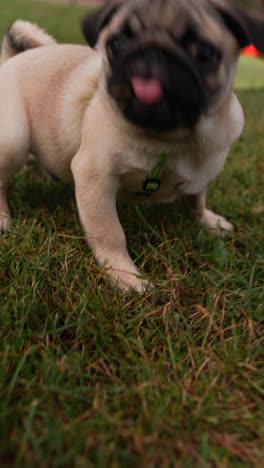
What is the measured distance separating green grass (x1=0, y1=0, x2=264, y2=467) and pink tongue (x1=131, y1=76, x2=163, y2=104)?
78 cm

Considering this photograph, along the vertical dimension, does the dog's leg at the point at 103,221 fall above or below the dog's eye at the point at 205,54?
below

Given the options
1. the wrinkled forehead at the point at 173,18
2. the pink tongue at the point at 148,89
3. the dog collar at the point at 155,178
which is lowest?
the dog collar at the point at 155,178

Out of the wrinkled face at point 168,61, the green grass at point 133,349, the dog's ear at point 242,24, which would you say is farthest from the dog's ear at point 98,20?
the green grass at point 133,349

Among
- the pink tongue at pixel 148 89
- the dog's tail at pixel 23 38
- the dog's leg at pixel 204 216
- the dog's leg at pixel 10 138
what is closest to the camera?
the pink tongue at pixel 148 89

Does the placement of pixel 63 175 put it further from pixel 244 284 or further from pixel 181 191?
pixel 244 284

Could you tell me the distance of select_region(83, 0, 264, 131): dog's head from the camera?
1671 millimetres

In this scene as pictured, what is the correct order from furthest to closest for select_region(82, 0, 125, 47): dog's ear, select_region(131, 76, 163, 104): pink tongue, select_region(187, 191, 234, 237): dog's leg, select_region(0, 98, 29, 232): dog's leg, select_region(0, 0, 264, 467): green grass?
select_region(187, 191, 234, 237): dog's leg, select_region(0, 98, 29, 232): dog's leg, select_region(82, 0, 125, 47): dog's ear, select_region(131, 76, 163, 104): pink tongue, select_region(0, 0, 264, 467): green grass

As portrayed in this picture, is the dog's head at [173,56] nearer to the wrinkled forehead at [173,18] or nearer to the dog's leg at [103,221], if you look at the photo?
the wrinkled forehead at [173,18]

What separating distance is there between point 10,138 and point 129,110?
967mm

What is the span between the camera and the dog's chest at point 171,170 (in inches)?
80.4

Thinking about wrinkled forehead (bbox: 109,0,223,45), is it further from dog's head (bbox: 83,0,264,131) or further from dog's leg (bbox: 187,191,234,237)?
dog's leg (bbox: 187,191,234,237)

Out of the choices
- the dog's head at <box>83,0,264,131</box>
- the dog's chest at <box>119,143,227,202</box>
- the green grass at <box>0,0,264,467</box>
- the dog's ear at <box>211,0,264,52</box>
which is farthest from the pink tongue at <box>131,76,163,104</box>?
the green grass at <box>0,0,264,467</box>

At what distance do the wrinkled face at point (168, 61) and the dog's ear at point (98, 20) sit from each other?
0.43ft

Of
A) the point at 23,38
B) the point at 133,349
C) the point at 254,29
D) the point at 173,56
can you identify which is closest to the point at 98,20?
the point at 173,56
